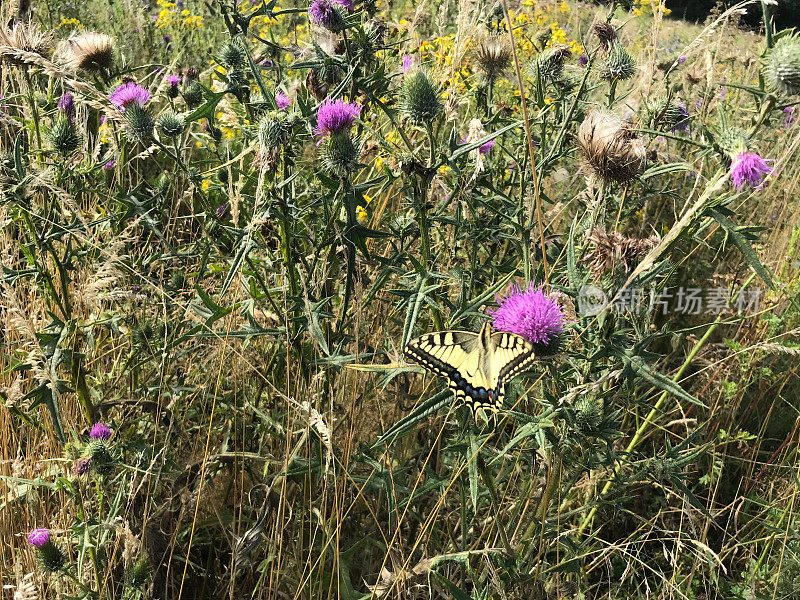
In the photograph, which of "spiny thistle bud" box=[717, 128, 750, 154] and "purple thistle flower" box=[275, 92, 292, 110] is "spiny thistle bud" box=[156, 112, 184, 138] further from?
"spiny thistle bud" box=[717, 128, 750, 154]

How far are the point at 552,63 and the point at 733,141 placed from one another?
4.40ft

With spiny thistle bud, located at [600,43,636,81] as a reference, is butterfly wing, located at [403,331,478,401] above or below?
below

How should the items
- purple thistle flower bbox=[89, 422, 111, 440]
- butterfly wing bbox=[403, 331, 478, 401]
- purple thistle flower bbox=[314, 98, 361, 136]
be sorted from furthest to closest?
purple thistle flower bbox=[314, 98, 361, 136]
purple thistle flower bbox=[89, 422, 111, 440]
butterfly wing bbox=[403, 331, 478, 401]

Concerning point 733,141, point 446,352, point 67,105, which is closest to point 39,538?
point 446,352

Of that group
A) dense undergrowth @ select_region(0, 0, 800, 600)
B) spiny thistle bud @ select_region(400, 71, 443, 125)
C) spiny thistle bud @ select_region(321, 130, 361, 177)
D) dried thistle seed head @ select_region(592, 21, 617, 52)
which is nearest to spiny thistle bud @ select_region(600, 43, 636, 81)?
dense undergrowth @ select_region(0, 0, 800, 600)

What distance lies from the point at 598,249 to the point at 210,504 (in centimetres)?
193

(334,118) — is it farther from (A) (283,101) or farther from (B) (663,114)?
(B) (663,114)

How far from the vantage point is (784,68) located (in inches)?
85.7

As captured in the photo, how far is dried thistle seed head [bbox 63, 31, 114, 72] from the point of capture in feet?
10.2

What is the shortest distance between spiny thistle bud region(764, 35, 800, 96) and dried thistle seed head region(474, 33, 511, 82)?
1461 millimetres

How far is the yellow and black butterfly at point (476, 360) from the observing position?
186 cm

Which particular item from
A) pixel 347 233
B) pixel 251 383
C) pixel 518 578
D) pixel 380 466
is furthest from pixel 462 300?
pixel 251 383

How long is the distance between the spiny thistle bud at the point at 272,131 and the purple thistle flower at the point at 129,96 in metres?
0.82

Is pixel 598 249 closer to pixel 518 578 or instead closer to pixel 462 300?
pixel 462 300
